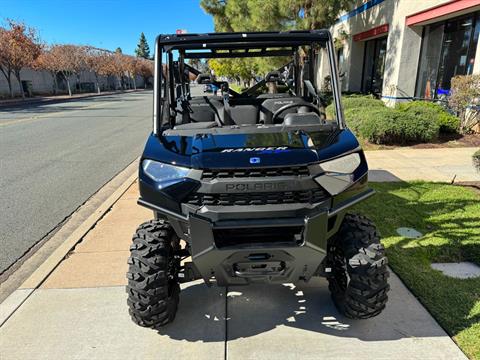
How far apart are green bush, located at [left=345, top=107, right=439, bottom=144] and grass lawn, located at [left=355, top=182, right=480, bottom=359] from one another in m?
3.07

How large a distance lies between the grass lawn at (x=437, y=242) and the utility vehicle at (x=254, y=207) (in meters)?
0.68

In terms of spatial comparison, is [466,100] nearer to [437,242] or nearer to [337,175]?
[437,242]

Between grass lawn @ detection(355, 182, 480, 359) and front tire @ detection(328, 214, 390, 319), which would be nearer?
front tire @ detection(328, 214, 390, 319)

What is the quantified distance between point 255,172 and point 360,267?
98 cm

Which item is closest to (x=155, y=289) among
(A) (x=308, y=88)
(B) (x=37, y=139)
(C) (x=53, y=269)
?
(C) (x=53, y=269)

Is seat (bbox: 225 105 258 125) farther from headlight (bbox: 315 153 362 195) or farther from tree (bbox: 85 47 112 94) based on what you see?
tree (bbox: 85 47 112 94)

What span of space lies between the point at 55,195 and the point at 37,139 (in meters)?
6.28

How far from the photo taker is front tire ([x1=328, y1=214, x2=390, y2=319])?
2.55 m

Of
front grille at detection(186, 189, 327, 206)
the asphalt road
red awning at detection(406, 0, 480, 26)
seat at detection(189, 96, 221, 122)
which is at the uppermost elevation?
red awning at detection(406, 0, 480, 26)

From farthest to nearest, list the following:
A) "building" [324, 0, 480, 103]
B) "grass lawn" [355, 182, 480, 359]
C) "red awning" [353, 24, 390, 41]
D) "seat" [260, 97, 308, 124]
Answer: "red awning" [353, 24, 390, 41] < "building" [324, 0, 480, 103] < "seat" [260, 97, 308, 124] < "grass lawn" [355, 182, 480, 359]

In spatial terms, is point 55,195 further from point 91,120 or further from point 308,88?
point 91,120

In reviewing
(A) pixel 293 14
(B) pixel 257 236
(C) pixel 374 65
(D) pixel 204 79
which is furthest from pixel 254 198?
(C) pixel 374 65

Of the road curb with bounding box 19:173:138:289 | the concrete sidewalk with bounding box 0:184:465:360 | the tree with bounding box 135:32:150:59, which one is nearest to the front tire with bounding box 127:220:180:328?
the concrete sidewalk with bounding box 0:184:465:360

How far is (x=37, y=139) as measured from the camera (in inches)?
449
